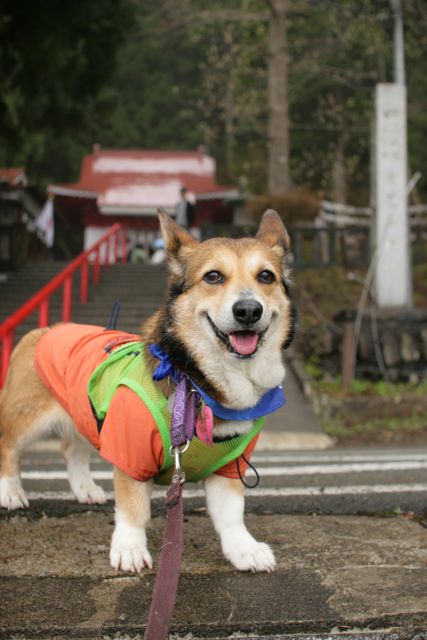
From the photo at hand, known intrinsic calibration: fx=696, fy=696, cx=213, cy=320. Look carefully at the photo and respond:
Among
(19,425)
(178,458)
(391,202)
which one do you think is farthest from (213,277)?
(391,202)

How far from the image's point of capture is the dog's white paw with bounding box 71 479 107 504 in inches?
150

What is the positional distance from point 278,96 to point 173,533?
2223cm

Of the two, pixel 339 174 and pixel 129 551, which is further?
pixel 339 174

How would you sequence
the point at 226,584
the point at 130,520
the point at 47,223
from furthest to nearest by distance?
1. the point at 47,223
2. the point at 130,520
3. the point at 226,584

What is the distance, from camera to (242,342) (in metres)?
2.92

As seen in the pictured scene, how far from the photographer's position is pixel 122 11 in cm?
1585

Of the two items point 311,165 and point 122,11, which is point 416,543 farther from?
point 311,165

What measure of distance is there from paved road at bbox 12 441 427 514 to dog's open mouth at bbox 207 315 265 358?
3.94 feet

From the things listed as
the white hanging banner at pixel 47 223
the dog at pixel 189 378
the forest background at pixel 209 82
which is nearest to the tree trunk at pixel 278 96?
the forest background at pixel 209 82

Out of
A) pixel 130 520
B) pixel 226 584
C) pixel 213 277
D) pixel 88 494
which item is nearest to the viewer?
pixel 226 584

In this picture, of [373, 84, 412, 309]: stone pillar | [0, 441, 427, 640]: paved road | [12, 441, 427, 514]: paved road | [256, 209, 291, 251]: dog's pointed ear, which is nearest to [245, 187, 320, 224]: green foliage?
[373, 84, 412, 309]: stone pillar

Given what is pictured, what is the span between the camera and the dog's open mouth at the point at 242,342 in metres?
2.90

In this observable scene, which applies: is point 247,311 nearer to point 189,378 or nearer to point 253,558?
point 189,378

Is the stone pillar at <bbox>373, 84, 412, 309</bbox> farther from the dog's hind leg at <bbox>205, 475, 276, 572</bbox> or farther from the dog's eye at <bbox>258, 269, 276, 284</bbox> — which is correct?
the dog's hind leg at <bbox>205, 475, 276, 572</bbox>
